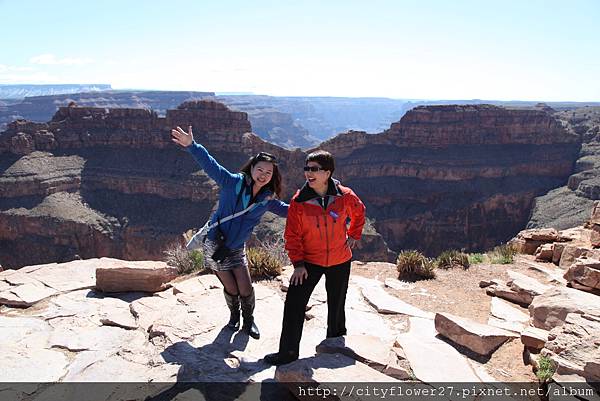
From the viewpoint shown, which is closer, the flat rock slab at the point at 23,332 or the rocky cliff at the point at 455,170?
the flat rock slab at the point at 23,332

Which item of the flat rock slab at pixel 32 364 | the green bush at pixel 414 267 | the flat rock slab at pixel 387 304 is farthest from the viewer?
the green bush at pixel 414 267

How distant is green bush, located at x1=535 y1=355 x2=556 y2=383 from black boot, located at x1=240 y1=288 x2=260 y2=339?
9.59 ft

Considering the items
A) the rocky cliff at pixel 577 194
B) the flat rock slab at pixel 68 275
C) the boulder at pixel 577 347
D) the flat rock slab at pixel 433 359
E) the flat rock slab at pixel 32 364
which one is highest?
the boulder at pixel 577 347

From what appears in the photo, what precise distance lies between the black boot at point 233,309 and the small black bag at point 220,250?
590 mm

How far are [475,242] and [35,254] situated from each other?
44.3 m

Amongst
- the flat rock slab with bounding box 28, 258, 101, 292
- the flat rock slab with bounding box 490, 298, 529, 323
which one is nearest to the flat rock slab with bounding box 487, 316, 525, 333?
the flat rock slab with bounding box 490, 298, 529, 323

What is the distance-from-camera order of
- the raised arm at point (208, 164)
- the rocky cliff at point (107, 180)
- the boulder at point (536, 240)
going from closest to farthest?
the raised arm at point (208, 164), the boulder at point (536, 240), the rocky cliff at point (107, 180)

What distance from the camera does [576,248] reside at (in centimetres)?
907

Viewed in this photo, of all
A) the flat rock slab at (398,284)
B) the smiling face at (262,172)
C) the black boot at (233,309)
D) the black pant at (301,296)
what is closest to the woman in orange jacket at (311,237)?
the black pant at (301,296)

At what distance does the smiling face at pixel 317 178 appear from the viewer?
4.19 meters

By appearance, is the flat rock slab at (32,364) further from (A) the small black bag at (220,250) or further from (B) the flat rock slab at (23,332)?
(A) the small black bag at (220,250)

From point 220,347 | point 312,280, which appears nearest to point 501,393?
point 312,280

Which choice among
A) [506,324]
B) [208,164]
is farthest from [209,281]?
[506,324]

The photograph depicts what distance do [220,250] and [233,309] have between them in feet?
2.93
